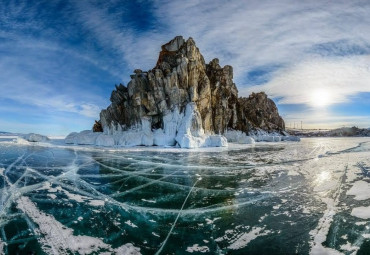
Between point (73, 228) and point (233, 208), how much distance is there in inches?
209

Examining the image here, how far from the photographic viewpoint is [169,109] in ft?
148

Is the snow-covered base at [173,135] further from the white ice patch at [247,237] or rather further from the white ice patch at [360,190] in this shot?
the white ice patch at [247,237]

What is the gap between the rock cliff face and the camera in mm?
44094

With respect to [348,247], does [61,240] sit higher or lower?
lower

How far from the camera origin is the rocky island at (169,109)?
43031 mm

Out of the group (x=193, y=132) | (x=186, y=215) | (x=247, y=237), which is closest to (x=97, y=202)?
(x=186, y=215)

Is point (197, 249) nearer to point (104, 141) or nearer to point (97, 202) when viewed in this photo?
point (97, 202)

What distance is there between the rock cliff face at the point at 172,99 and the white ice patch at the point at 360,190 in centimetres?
3021

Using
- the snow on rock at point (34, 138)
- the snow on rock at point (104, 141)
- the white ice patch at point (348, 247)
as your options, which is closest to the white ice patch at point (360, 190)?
the white ice patch at point (348, 247)

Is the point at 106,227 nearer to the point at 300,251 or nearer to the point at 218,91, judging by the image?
the point at 300,251

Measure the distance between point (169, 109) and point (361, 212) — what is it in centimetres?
3865

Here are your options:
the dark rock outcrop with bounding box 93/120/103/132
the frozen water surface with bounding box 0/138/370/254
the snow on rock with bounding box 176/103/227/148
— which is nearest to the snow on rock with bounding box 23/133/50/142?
the dark rock outcrop with bounding box 93/120/103/132

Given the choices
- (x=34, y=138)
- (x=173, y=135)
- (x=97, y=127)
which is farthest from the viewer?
(x=97, y=127)

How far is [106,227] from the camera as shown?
23.0 ft
